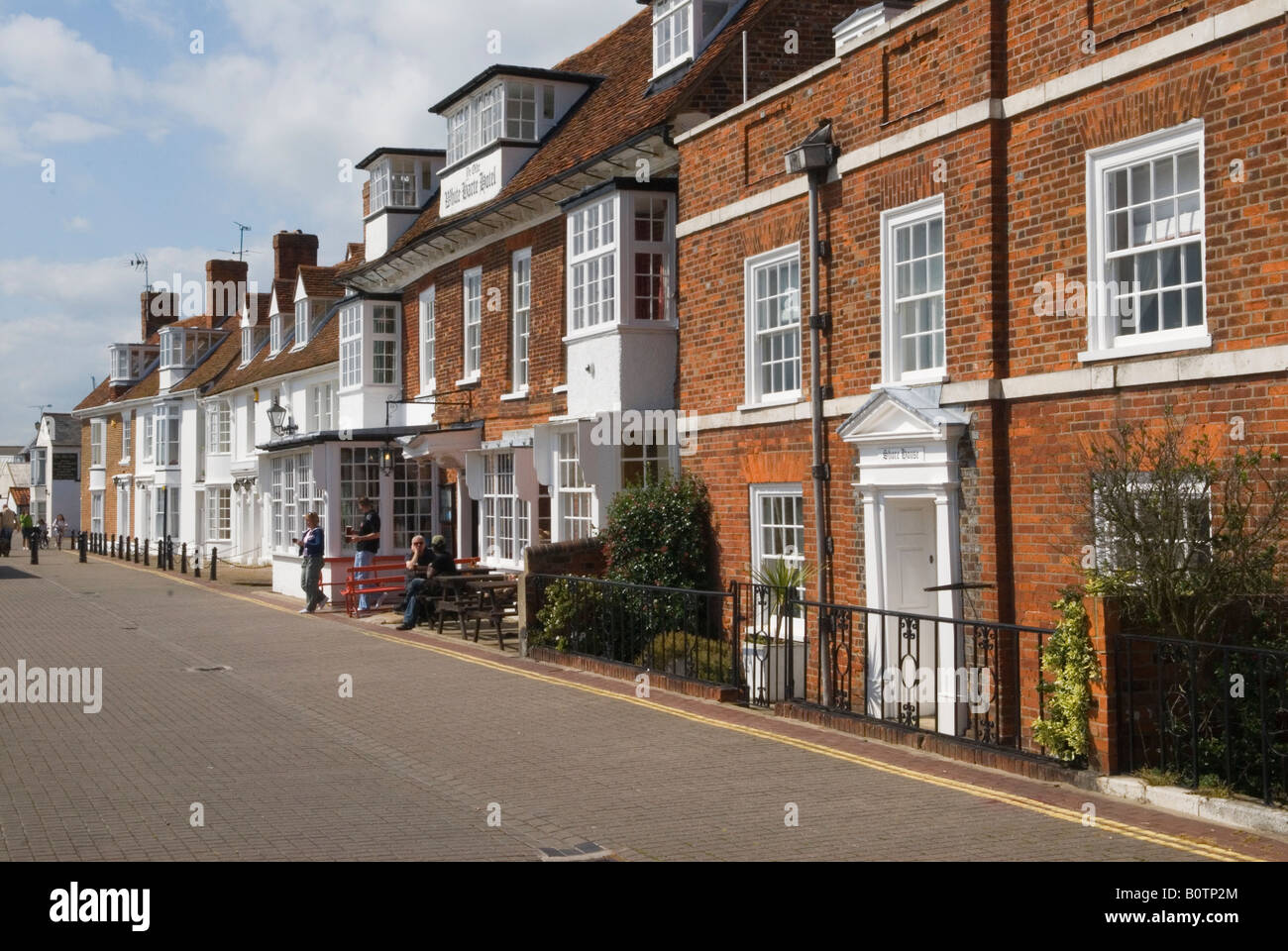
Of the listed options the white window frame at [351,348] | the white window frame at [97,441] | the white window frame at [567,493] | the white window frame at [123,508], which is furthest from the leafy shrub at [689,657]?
the white window frame at [97,441]

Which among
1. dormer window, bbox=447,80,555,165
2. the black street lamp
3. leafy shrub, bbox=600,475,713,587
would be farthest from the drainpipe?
the black street lamp

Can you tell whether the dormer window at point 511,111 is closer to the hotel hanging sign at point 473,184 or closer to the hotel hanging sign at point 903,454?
the hotel hanging sign at point 473,184

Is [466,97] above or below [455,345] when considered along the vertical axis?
above

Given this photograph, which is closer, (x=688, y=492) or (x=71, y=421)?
(x=688, y=492)

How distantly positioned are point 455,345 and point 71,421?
2525 inches

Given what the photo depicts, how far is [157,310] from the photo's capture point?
63.5 metres

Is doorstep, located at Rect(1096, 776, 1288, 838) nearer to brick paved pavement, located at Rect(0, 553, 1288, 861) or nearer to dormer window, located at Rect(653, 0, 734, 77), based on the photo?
brick paved pavement, located at Rect(0, 553, 1288, 861)

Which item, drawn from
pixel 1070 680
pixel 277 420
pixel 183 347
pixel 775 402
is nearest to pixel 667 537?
pixel 775 402

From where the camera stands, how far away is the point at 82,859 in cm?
729

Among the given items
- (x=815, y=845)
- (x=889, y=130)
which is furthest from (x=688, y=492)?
(x=815, y=845)

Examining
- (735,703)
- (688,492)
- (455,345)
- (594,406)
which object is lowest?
(735,703)

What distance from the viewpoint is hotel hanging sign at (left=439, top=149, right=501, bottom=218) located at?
23641mm

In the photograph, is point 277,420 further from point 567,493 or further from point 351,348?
point 567,493

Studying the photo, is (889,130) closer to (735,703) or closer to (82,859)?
(735,703)
